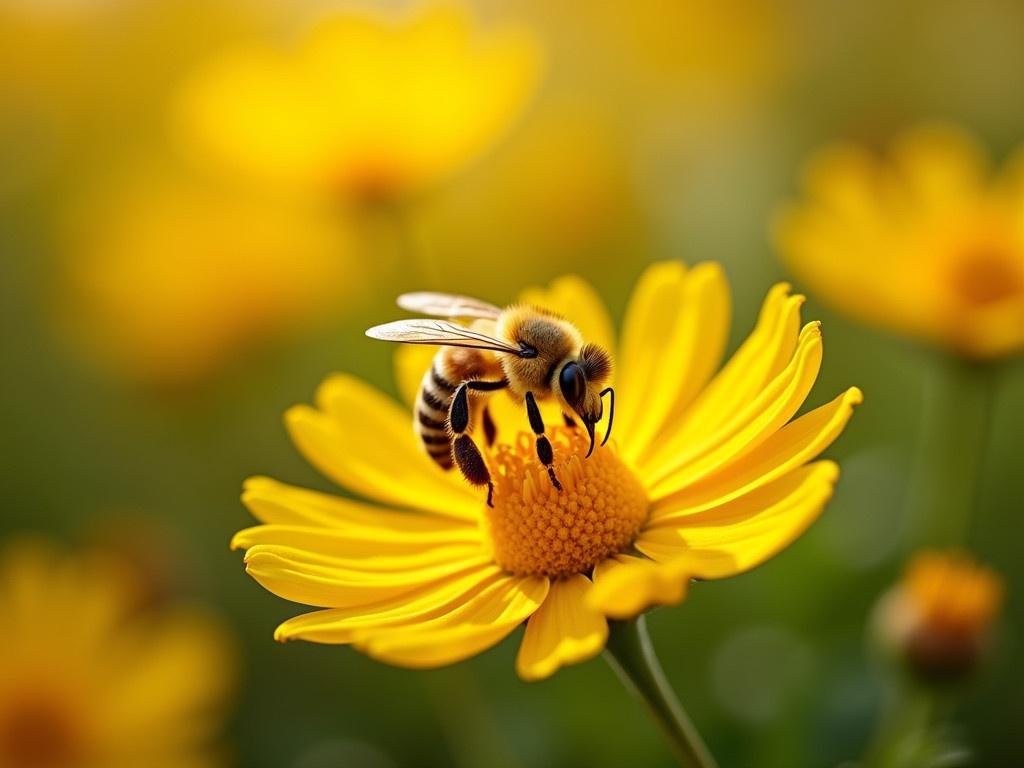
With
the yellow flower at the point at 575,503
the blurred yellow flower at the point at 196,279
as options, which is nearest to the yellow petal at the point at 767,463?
the yellow flower at the point at 575,503

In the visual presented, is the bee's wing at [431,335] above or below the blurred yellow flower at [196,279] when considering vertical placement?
above

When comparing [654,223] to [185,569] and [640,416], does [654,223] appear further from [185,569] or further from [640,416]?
[640,416]

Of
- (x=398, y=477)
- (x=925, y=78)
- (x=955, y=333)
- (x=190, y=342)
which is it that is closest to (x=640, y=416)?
(x=398, y=477)

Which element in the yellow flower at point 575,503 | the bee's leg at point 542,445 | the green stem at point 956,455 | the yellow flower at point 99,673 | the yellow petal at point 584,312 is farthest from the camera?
the yellow flower at point 99,673

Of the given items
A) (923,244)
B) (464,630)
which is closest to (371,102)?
(923,244)

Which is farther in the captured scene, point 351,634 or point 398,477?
point 398,477

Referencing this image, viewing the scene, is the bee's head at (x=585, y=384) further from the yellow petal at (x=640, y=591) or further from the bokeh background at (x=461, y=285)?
the bokeh background at (x=461, y=285)

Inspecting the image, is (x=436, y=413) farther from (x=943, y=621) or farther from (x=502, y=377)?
(x=943, y=621)

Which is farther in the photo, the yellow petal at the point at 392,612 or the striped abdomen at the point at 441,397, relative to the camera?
Result: the striped abdomen at the point at 441,397

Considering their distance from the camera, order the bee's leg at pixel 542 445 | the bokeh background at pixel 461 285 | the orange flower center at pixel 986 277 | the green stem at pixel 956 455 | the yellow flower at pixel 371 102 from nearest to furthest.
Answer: the bee's leg at pixel 542 445 → the green stem at pixel 956 455 → the orange flower center at pixel 986 277 → the bokeh background at pixel 461 285 → the yellow flower at pixel 371 102
